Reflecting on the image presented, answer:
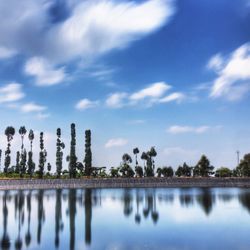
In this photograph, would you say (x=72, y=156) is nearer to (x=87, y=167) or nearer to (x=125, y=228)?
(x=87, y=167)

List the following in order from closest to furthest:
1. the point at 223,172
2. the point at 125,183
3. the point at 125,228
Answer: the point at 125,228 → the point at 125,183 → the point at 223,172

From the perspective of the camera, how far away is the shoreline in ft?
327

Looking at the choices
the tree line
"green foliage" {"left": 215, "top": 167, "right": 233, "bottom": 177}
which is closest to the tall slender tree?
the tree line

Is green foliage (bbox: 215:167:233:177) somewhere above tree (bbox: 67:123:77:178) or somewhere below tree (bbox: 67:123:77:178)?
below

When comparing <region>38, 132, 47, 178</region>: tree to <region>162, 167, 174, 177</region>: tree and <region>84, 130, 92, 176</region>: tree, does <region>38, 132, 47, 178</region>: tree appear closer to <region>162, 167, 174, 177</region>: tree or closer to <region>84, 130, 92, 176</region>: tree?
<region>84, 130, 92, 176</region>: tree

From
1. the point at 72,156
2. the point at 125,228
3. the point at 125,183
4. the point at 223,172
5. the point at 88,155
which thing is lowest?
the point at 125,228

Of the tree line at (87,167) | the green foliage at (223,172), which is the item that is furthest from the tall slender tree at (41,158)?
the green foliage at (223,172)

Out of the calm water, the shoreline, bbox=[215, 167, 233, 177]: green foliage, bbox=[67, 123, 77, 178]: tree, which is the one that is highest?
bbox=[67, 123, 77, 178]: tree

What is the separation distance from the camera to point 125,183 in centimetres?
11219

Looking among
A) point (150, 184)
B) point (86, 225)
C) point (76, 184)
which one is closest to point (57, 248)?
point (86, 225)

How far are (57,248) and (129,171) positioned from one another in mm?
143958

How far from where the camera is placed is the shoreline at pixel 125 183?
99750mm

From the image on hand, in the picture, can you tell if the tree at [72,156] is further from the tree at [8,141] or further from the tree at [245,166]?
the tree at [245,166]

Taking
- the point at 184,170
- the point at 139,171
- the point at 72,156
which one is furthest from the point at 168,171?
the point at 72,156
